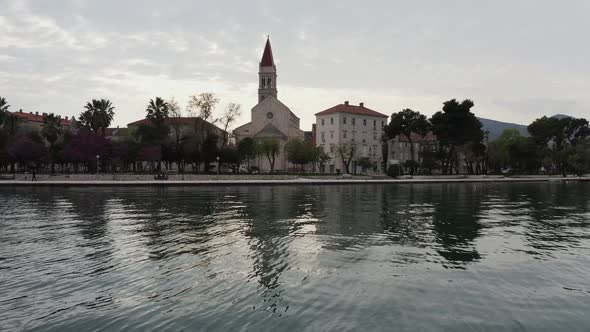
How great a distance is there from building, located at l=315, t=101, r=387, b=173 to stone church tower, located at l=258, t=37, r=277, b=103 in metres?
27.6

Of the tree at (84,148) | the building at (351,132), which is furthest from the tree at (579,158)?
the tree at (84,148)

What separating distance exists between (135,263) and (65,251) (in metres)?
3.15

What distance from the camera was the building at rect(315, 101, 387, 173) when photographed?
94.8 m

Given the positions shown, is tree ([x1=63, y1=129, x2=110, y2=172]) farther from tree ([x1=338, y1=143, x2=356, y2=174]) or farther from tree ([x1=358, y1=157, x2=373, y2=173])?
tree ([x1=358, y1=157, x2=373, y2=173])

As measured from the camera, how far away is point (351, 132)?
3784 inches

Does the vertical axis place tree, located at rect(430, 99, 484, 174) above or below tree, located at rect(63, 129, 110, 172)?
above

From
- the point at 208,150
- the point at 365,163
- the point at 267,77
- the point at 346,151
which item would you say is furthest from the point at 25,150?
the point at 267,77

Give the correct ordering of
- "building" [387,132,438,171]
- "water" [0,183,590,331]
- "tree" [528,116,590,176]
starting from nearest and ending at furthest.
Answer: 1. "water" [0,183,590,331]
2. "tree" [528,116,590,176]
3. "building" [387,132,438,171]

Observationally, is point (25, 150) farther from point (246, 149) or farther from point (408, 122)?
point (408, 122)

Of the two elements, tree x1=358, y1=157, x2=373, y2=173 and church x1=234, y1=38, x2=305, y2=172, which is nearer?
tree x1=358, y1=157, x2=373, y2=173

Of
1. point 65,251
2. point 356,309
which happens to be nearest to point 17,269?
point 65,251

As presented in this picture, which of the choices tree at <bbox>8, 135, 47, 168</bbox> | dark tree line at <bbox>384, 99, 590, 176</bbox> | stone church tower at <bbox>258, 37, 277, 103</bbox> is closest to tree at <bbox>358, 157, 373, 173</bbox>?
dark tree line at <bbox>384, 99, 590, 176</bbox>

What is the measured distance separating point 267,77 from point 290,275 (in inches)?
4536

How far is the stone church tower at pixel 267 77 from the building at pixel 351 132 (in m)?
27.6
